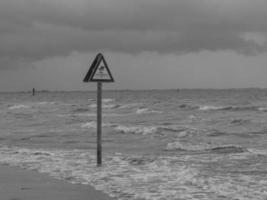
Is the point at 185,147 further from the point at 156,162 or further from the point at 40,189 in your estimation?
the point at 40,189

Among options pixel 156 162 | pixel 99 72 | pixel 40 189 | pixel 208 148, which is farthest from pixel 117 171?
pixel 208 148

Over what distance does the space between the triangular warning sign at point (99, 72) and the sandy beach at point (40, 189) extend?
2.33 m

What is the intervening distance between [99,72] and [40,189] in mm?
3175

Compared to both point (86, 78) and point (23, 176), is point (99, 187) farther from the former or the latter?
point (86, 78)

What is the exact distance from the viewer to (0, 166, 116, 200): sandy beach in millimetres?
8289

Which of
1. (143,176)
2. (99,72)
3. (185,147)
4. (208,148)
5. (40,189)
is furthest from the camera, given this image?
(185,147)

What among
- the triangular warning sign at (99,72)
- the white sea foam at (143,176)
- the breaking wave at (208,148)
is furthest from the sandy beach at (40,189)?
the breaking wave at (208,148)

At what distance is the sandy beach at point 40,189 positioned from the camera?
8.29 m

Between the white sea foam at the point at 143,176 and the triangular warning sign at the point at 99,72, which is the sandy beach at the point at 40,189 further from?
the triangular warning sign at the point at 99,72

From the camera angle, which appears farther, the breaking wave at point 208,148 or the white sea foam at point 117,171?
the breaking wave at point 208,148

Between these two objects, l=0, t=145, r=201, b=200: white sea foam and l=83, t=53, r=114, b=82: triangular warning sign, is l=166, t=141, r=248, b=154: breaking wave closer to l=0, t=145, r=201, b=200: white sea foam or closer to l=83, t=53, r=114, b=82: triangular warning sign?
l=0, t=145, r=201, b=200: white sea foam

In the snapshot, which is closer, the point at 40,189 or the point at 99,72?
the point at 40,189

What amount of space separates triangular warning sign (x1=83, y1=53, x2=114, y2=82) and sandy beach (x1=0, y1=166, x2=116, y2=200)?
2.33 metres

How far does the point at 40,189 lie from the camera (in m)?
8.97
